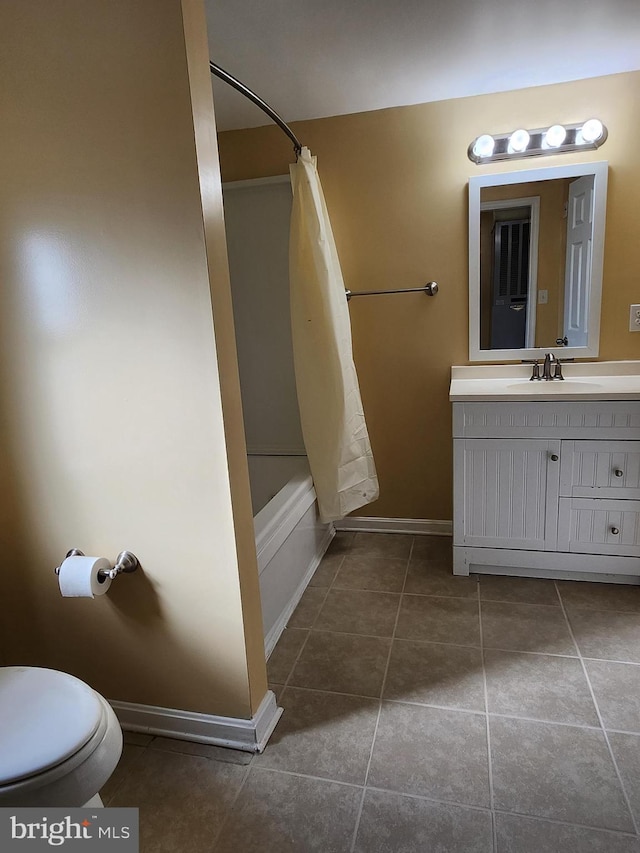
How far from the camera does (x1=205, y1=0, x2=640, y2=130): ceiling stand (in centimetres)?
166

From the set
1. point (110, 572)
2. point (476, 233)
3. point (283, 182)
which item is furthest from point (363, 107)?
point (110, 572)

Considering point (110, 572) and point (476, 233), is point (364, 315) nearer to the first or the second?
point (476, 233)

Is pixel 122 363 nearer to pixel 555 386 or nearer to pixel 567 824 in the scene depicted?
pixel 567 824

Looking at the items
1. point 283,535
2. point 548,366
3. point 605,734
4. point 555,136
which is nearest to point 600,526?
point 548,366

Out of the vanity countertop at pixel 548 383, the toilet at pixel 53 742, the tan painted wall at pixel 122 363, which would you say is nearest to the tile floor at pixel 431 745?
the tan painted wall at pixel 122 363

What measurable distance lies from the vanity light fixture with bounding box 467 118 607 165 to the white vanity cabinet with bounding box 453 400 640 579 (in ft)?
3.59

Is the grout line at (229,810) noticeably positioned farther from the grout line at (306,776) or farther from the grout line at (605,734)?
the grout line at (605,734)

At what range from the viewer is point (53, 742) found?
3.37 ft

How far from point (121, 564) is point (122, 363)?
1.80 ft

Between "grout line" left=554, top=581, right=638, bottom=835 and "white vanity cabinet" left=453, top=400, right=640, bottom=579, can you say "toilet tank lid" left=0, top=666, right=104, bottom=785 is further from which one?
"white vanity cabinet" left=453, top=400, right=640, bottom=579

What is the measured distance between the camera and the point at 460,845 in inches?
48.2

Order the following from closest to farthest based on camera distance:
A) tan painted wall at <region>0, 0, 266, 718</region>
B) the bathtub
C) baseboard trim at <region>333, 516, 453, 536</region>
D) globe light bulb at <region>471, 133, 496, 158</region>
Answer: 1. tan painted wall at <region>0, 0, 266, 718</region>
2. the bathtub
3. globe light bulb at <region>471, 133, 496, 158</region>
4. baseboard trim at <region>333, 516, 453, 536</region>

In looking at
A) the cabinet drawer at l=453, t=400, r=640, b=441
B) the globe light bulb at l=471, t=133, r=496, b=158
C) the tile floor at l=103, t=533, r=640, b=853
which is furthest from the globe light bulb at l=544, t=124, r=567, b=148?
the tile floor at l=103, t=533, r=640, b=853

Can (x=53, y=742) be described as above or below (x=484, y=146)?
below
